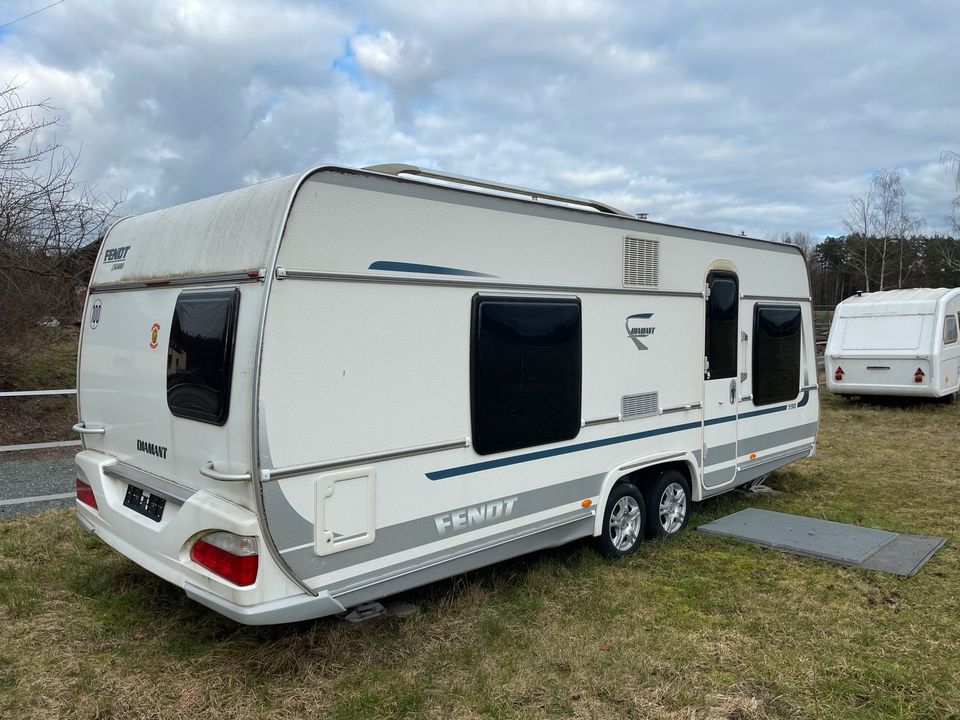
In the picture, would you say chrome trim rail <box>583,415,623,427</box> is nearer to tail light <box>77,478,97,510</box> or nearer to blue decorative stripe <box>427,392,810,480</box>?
blue decorative stripe <box>427,392,810,480</box>

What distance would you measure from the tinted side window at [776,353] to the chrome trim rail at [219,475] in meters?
4.84

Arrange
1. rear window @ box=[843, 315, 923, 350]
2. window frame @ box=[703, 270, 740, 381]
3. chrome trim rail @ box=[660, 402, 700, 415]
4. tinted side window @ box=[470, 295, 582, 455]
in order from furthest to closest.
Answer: rear window @ box=[843, 315, 923, 350] → window frame @ box=[703, 270, 740, 381] → chrome trim rail @ box=[660, 402, 700, 415] → tinted side window @ box=[470, 295, 582, 455]

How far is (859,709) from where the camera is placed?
11.5 feet

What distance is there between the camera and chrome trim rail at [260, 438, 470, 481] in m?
3.31

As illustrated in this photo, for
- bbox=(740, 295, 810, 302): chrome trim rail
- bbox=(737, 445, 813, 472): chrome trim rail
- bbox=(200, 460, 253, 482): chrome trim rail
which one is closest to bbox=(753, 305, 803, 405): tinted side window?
bbox=(740, 295, 810, 302): chrome trim rail

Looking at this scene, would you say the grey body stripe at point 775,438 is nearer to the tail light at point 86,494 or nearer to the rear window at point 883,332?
the tail light at point 86,494

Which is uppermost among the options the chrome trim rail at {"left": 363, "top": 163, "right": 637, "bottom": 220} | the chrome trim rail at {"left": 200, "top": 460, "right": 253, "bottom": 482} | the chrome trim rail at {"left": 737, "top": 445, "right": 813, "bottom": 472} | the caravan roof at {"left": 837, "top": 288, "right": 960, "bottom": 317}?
the chrome trim rail at {"left": 363, "top": 163, "right": 637, "bottom": 220}

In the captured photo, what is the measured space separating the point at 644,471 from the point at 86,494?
3.97 m

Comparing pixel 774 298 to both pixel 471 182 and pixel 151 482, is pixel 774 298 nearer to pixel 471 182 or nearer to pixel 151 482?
pixel 471 182

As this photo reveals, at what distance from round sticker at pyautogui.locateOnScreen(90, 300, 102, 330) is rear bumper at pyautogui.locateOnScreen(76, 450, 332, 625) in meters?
1.17

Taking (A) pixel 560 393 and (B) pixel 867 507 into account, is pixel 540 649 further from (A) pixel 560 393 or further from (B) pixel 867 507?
(B) pixel 867 507

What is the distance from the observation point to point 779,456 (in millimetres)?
7086

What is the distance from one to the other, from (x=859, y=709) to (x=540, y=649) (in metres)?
1.59

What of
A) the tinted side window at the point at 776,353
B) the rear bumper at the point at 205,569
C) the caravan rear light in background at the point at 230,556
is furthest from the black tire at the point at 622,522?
the caravan rear light in background at the point at 230,556
